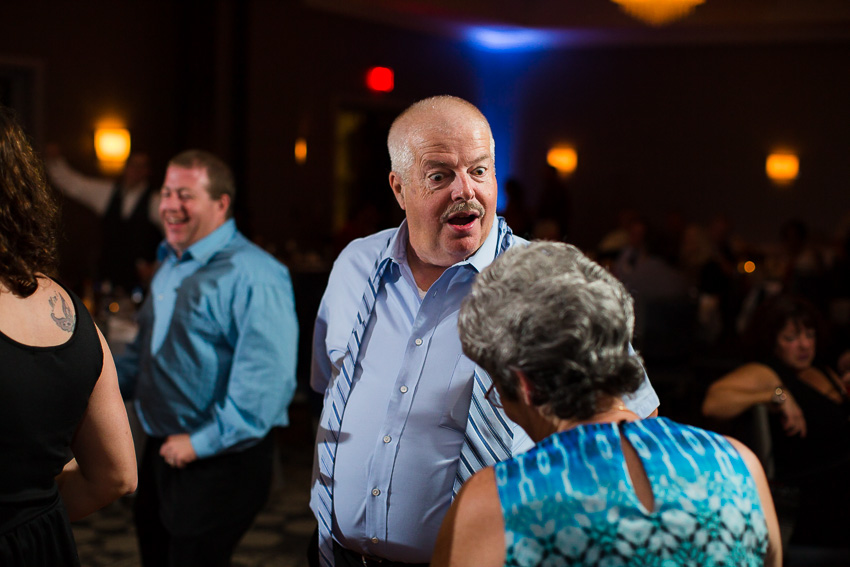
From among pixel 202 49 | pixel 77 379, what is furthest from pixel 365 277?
pixel 202 49

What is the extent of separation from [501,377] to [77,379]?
690 mm

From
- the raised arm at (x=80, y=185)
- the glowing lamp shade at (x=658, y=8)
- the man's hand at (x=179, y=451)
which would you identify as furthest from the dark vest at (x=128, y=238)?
the glowing lamp shade at (x=658, y=8)

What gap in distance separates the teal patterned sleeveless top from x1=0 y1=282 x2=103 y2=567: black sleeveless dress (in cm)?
71

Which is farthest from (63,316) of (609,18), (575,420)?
(609,18)

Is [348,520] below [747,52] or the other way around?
below

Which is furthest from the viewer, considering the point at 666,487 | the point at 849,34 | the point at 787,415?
the point at 849,34

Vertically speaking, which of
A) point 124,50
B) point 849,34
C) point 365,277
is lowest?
point 365,277

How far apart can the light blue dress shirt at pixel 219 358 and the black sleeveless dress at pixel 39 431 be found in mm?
1026

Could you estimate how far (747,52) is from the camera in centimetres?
1052

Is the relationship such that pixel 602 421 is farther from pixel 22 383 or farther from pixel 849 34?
pixel 849 34

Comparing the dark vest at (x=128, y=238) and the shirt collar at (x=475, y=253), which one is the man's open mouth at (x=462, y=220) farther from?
the dark vest at (x=128, y=238)

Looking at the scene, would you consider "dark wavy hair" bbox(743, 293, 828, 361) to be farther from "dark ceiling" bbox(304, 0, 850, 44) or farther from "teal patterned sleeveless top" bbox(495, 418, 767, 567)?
"dark ceiling" bbox(304, 0, 850, 44)

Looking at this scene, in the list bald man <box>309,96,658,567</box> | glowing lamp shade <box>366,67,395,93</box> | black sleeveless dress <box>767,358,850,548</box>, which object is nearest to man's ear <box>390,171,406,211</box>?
bald man <box>309,96,658,567</box>

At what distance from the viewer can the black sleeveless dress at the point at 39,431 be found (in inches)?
49.5
